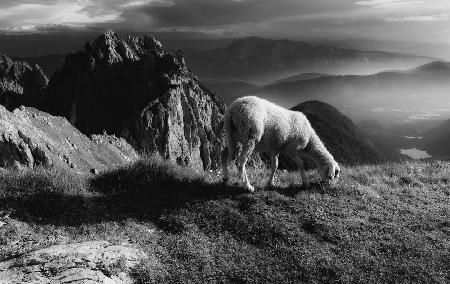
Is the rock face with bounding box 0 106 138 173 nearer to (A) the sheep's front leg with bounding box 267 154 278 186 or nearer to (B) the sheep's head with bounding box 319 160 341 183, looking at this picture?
(A) the sheep's front leg with bounding box 267 154 278 186

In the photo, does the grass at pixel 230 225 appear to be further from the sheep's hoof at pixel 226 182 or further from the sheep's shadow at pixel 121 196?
the sheep's hoof at pixel 226 182

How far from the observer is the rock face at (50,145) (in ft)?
83.9

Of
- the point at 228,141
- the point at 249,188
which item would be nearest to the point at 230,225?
the point at 249,188

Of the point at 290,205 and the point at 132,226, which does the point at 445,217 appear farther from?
the point at 132,226

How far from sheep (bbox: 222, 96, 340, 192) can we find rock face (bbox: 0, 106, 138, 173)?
7.00 meters

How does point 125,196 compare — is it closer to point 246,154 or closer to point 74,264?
point 246,154

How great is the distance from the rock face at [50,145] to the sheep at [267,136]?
7.00 meters

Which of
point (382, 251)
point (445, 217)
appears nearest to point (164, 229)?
point (382, 251)

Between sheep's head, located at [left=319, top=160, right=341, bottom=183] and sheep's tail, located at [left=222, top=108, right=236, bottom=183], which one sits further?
sheep's head, located at [left=319, top=160, right=341, bottom=183]

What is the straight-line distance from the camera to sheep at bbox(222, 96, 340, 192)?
14375 mm

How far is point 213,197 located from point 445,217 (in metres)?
8.41

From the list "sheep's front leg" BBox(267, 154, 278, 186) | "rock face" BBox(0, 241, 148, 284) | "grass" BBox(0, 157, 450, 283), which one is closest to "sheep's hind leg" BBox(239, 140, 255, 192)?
"grass" BBox(0, 157, 450, 283)

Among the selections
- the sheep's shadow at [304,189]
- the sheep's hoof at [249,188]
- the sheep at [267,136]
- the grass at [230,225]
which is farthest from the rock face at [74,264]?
the sheep's shadow at [304,189]

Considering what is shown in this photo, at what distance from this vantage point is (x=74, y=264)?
9398 millimetres
